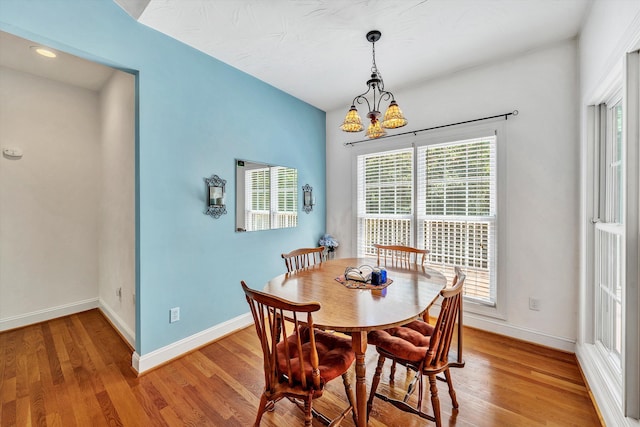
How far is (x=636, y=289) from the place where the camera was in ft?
4.27

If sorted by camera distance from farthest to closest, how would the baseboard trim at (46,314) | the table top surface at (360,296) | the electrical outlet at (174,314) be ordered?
the baseboard trim at (46,314) < the electrical outlet at (174,314) < the table top surface at (360,296)

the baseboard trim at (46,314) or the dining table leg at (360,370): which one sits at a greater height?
the dining table leg at (360,370)

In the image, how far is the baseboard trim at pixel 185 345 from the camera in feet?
6.95

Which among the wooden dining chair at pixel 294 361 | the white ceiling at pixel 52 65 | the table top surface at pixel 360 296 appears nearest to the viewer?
the wooden dining chair at pixel 294 361

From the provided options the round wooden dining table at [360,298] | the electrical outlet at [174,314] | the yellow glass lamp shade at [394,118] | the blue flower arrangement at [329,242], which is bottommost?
the electrical outlet at [174,314]

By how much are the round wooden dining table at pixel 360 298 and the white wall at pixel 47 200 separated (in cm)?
305

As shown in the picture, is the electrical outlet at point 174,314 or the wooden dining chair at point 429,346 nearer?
the wooden dining chair at point 429,346

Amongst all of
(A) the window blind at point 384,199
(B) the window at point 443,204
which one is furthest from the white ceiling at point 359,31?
(A) the window blind at point 384,199

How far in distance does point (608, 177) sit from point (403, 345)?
1971 mm

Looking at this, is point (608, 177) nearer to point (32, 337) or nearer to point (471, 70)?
point (471, 70)

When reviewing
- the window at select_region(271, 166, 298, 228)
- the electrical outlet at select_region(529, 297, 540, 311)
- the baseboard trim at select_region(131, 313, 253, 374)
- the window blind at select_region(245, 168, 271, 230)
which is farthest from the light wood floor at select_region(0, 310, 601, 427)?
the window at select_region(271, 166, 298, 228)

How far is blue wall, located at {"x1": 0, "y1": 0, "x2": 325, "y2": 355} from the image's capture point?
1855 mm

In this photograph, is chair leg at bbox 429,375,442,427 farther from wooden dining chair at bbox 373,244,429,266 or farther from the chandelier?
the chandelier

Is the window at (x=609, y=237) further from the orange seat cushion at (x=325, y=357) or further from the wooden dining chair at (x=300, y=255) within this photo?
the wooden dining chair at (x=300, y=255)
